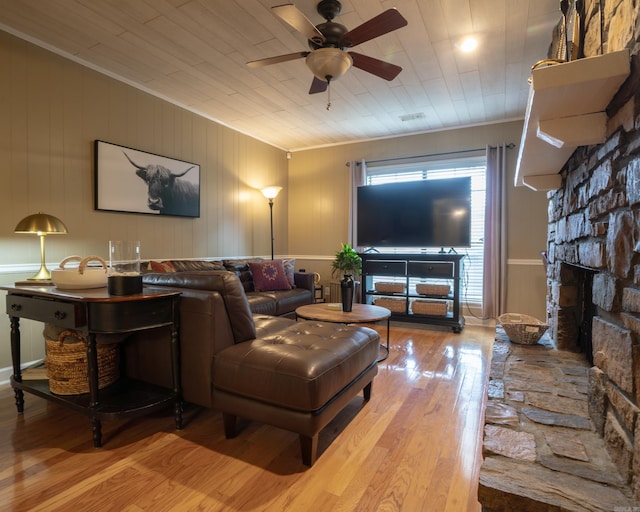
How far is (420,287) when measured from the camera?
4.26m

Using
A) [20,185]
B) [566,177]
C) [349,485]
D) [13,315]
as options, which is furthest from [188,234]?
[566,177]

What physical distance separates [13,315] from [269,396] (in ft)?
5.61

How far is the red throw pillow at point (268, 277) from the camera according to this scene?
4094 mm

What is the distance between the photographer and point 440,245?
4305 millimetres

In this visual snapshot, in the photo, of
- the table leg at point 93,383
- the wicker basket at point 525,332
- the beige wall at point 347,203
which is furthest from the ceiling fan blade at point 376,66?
the table leg at point 93,383

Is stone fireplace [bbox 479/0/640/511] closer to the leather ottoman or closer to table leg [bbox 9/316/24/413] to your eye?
the leather ottoman

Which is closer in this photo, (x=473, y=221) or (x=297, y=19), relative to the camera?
(x=297, y=19)

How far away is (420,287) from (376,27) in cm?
299

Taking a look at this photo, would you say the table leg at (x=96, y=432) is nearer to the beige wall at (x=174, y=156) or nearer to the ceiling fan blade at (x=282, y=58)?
the beige wall at (x=174, y=156)

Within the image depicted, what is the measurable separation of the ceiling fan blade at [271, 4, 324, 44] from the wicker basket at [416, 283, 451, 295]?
9.83 ft

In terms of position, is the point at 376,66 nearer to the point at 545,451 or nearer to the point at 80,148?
the point at 545,451

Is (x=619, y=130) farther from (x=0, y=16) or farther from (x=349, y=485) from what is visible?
(x=0, y=16)

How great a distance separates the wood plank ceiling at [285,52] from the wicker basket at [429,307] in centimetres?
225

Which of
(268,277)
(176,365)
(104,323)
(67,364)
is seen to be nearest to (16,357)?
(67,364)
